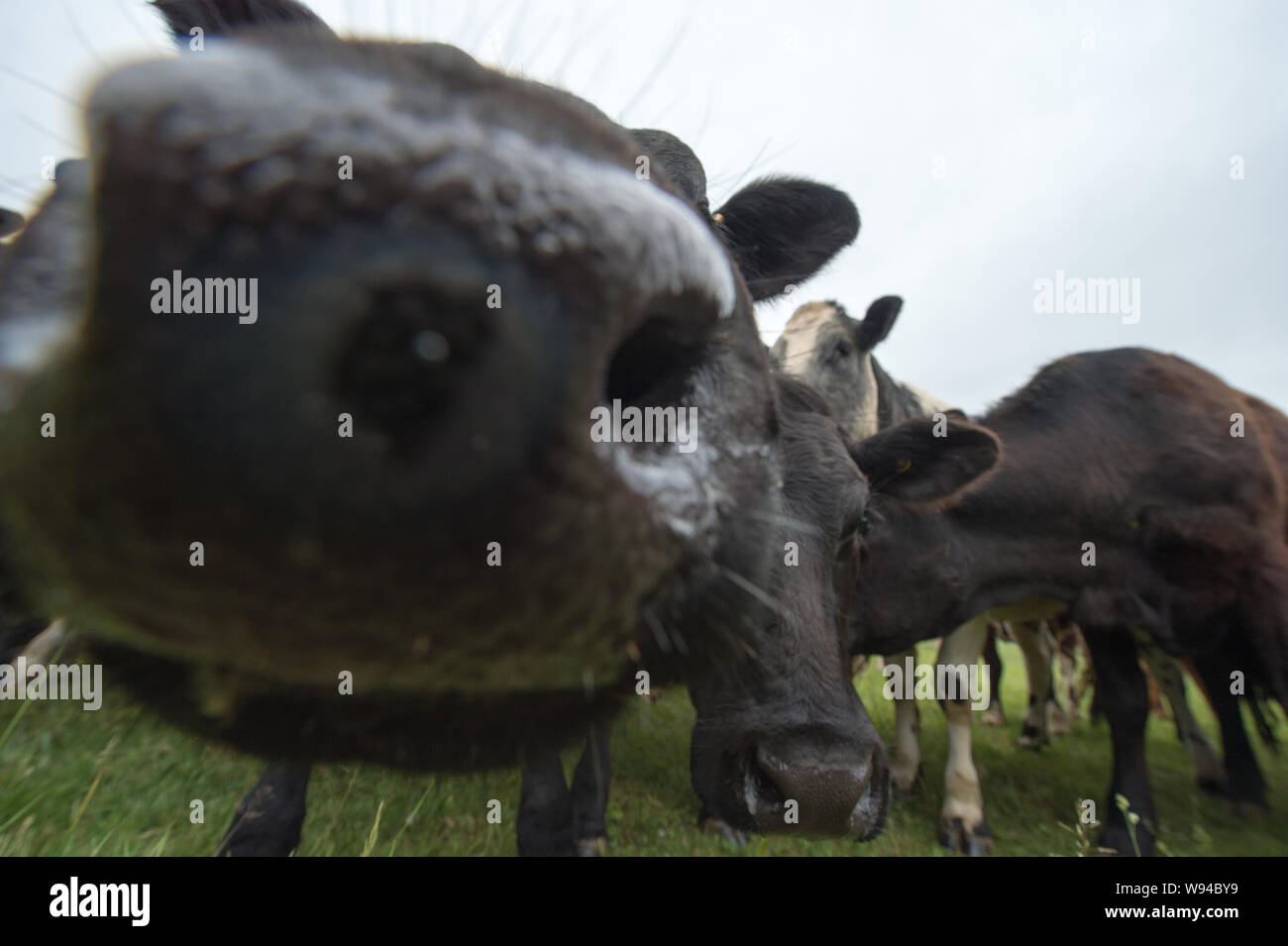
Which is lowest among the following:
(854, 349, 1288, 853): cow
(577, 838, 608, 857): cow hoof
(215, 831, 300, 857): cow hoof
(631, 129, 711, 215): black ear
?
(577, 838, 608, 857): cow hoof

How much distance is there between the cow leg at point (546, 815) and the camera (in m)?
3.18

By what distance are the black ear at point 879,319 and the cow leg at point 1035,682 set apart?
11.6 feet

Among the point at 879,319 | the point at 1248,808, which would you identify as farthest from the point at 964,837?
the point at 879,319

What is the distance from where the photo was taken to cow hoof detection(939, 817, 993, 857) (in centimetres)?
470

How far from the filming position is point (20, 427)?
72 cm

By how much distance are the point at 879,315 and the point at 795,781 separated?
21.1 feet

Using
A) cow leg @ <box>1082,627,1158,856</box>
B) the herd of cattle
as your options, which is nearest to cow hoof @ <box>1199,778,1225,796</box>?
cow leg @ <box>1082,627,1158,856</box>

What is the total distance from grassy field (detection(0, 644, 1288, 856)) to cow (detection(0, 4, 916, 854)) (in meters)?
0.54

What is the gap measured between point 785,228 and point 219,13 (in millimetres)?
2356

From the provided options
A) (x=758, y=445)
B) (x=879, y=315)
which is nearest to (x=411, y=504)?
(x=758, y=445)

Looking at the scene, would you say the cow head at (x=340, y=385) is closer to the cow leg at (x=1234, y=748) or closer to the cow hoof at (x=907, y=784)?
the cow hoof at (x=907, y=784)

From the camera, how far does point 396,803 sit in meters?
3.62

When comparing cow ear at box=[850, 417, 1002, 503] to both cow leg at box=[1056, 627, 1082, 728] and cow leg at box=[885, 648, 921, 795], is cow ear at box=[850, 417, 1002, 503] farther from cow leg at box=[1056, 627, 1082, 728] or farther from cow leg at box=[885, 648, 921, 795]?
cow leg at box=[1056, 627, 1082, 728]

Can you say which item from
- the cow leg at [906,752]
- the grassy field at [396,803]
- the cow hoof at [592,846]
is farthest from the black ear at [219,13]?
the cow leg at [906,752]
